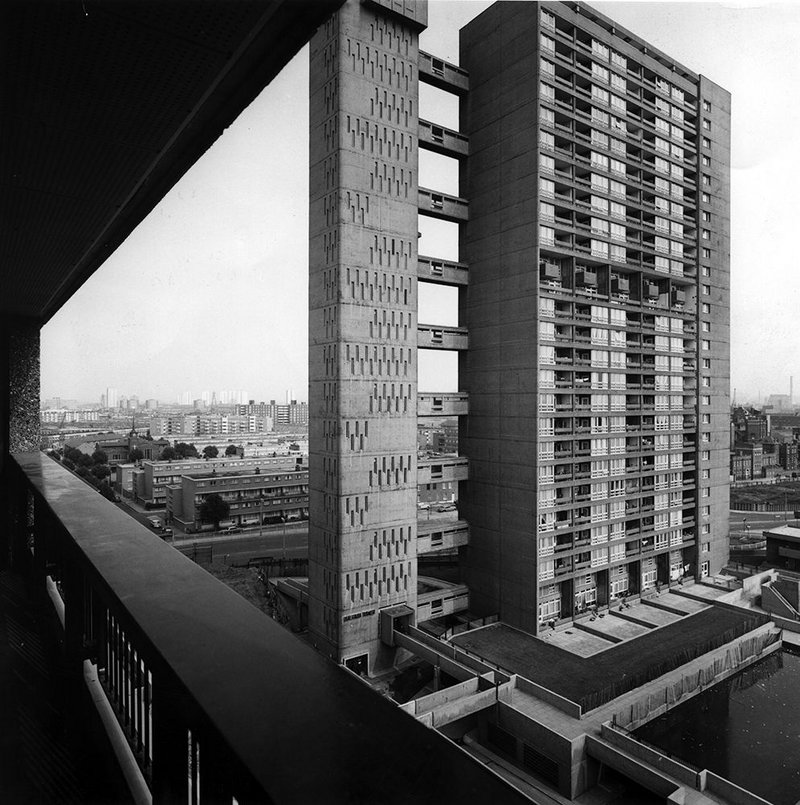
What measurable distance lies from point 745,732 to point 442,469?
11.1 meters

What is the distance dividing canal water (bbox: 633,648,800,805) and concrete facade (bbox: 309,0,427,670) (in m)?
7.92

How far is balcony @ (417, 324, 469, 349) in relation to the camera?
62.6 feet

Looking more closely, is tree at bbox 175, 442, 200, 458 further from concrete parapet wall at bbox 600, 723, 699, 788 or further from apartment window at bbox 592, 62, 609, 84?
concrete parapet wall at bbox 600, 723, 699, 788

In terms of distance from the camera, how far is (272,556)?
31.4 metres

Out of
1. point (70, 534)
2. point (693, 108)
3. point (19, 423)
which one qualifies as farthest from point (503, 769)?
point (693, 108)

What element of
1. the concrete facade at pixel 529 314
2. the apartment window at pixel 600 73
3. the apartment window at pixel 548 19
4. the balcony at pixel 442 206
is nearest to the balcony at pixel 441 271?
the concrete facade at pixel 529 314

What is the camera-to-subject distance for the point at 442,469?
19750 mm

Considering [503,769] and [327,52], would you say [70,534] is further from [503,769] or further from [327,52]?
[327,52]

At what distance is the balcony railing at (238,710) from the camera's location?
33.0 inches

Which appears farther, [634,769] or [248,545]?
[248,545]

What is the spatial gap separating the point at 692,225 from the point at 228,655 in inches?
1121

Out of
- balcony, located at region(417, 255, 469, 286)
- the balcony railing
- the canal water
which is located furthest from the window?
the balcony railing

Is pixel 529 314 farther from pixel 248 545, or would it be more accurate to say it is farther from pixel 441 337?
pixel 248 545

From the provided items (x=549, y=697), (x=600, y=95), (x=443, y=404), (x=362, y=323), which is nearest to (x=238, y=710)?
(x=549, y=697)
